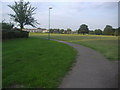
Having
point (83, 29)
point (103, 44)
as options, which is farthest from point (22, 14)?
point (83, 29)

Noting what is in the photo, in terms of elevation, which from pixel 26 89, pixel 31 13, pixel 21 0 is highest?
pixel 21 0

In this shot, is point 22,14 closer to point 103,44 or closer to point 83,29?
point 103,44

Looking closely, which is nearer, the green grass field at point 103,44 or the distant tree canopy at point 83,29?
the green grass field at point 103,44

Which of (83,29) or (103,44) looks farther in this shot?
(83,29)

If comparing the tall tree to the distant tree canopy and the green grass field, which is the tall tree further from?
the distant tree canopy

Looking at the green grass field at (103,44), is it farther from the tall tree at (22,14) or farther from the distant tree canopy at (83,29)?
the distant tree canopy at (83,29)

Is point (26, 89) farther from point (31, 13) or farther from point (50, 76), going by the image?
point (31, 13)

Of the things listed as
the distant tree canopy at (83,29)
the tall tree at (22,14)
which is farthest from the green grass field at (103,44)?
the distant tree canopy at (83,29)

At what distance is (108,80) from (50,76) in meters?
1.89

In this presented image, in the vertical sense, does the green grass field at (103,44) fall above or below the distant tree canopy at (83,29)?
below

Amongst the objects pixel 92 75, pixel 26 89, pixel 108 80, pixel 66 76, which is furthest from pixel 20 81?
pixel 108 80

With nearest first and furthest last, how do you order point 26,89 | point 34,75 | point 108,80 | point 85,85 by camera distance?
point 26,89
point 85,85
point 108,80
point 34,75

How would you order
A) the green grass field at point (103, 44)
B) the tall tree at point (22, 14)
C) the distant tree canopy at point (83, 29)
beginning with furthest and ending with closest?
the distant tree canopy at point (83, 29) → the tall tree at point (22, 14) → the green grass field at point (103, 44)

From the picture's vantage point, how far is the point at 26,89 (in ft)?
9.18
